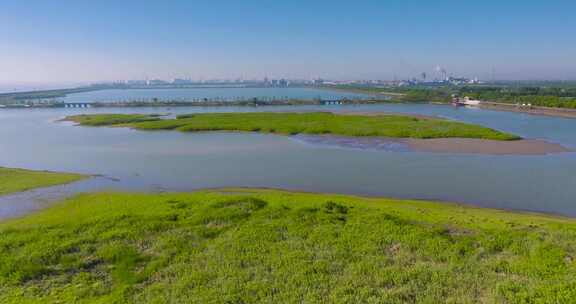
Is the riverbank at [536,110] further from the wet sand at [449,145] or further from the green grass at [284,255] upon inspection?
the green grass at [284,255]

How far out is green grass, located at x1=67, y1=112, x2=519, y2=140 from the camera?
2833 cm

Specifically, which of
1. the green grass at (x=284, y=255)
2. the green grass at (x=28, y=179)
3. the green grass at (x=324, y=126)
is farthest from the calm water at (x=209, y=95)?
the green grass at (x=284, y=255)

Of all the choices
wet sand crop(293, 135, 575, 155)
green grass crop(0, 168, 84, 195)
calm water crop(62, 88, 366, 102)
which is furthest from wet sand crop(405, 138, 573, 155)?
calm water crop(62, 88, 366, 102)

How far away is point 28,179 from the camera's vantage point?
16.4 meters

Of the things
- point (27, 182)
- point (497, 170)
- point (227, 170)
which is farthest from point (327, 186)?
point (27, 182)

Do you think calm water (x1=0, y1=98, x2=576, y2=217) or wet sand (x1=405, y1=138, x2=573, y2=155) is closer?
calm water (x1=0, y1=98, x2=576, y2=217)

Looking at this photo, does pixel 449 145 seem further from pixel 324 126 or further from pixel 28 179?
pixel 28 179

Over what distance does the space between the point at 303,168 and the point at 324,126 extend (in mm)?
15070

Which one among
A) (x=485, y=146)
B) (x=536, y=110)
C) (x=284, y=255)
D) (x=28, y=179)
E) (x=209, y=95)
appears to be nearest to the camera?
(x=284, y=255)

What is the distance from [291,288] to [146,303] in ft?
7.89

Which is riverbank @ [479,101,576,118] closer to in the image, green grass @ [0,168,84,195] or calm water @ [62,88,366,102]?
calm water @ [62,88,366,102]

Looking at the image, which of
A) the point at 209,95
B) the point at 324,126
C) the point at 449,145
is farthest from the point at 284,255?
the point at 209,95

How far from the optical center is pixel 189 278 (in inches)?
275

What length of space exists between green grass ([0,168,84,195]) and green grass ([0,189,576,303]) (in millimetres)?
4419
